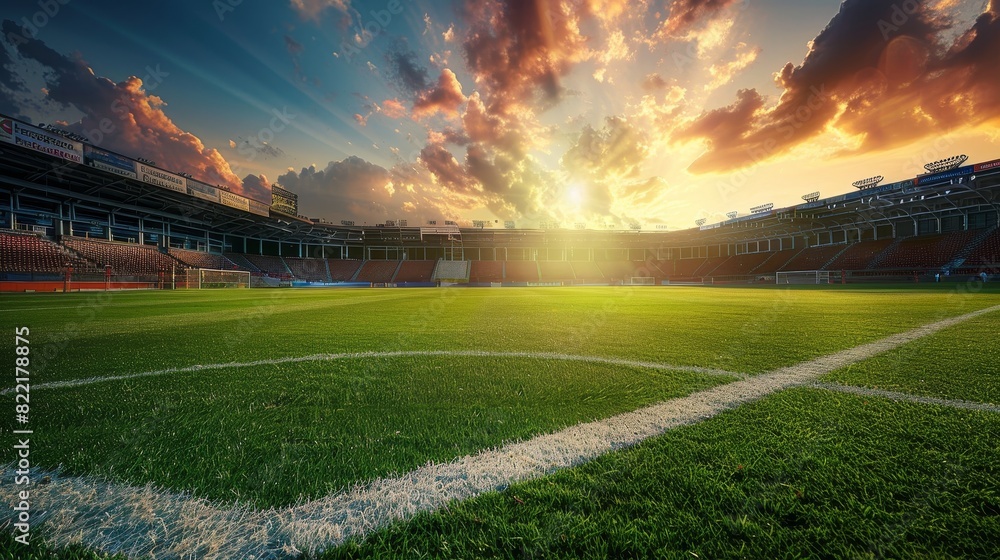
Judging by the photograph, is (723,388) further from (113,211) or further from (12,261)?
(113,211)

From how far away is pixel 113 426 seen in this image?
6.29 feet

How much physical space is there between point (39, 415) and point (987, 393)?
6.00 metres

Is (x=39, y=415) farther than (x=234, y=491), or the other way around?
(x=39, y=415)

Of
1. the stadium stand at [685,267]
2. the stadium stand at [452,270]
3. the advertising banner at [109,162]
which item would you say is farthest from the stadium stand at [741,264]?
the advertising banner at [109,162]

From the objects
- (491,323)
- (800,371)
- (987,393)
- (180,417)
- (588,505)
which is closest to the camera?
(588,505)

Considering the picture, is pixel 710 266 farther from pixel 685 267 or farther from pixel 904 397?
pixel 904 397

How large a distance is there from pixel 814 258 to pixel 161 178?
60970 mm

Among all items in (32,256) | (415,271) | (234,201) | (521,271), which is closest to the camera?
(32,256)

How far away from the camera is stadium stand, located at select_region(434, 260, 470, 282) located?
1958 inches

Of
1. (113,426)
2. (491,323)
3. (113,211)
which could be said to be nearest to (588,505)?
(113,426)

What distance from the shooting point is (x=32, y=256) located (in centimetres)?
2234

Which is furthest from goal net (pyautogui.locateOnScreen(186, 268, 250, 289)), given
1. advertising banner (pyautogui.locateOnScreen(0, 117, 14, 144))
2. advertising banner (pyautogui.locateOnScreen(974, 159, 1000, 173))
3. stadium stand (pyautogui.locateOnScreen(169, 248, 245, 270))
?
advertising banner (pyautogui.locateOnScreen(974, 159, 1000, 173))

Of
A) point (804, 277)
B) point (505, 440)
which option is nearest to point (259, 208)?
point (505, 440)

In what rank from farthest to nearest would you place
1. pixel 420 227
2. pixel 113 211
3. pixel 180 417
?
pixel 420 227, pixel 113 211, pixel 180 417
